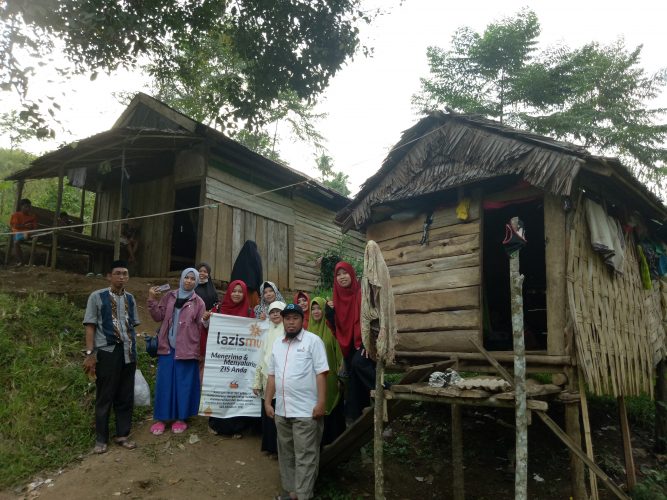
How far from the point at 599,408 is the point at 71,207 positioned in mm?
19271

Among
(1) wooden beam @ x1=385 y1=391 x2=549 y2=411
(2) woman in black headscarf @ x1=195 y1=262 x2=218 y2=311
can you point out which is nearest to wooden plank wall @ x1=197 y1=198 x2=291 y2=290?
(2) woman in black headscarf @ x1=195 y1=262 x2=218 y2=311

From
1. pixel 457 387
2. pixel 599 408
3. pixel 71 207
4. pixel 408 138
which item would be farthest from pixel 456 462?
pixel 71 207

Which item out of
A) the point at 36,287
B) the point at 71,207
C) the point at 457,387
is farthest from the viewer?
the point at 71,207

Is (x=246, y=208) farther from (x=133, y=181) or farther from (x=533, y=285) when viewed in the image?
(x=533, y=285)

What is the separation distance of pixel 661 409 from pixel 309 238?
8563mm

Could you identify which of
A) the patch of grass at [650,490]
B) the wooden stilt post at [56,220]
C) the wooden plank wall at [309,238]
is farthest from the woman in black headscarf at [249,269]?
the wooden plank wall at [309,238]

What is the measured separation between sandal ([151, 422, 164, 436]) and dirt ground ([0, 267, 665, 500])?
67 millimetres

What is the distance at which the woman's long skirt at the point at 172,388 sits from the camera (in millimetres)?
5355

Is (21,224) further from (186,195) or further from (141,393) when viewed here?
(141,393)

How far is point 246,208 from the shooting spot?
35.7ft

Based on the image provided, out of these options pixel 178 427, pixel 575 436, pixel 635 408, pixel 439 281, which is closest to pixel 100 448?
pixel 178 427

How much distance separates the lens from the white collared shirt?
4.29 m

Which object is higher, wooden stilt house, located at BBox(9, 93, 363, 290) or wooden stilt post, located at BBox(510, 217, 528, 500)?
wooden stilt house, located at BBox(9, 93, 363, 290)

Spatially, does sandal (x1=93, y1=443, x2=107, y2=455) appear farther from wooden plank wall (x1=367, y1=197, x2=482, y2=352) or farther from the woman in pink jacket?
wooden plank wall (x1=367, y1=197, x2=482, y2=352)
